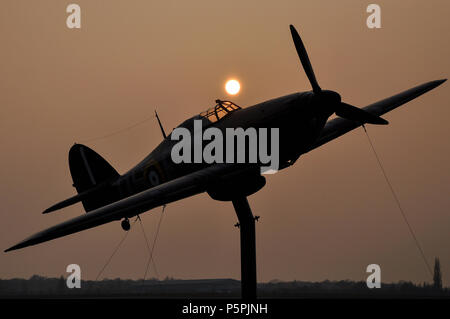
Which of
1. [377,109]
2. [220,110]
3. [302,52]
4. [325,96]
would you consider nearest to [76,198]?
[220,110]

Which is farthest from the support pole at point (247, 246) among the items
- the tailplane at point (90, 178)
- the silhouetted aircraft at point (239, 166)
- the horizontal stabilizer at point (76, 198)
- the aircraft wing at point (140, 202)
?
the horizontal stabilizer at point (76, 198)

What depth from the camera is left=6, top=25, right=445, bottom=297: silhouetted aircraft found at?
19953mm

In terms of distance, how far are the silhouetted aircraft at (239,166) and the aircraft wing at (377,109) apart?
5 centimetres

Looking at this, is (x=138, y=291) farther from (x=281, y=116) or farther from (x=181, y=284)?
(x=281, y=116)

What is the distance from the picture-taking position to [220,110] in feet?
79.8

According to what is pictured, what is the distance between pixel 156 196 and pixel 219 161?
3508 millimetres

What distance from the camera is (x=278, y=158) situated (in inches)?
871

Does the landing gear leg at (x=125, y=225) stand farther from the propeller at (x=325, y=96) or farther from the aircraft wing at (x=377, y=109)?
the propeller at (x=325, y=96)

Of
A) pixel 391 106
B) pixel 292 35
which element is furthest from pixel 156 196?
pixel 391 106

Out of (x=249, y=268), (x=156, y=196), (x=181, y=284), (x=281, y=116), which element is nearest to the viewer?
(x=156, y=196)

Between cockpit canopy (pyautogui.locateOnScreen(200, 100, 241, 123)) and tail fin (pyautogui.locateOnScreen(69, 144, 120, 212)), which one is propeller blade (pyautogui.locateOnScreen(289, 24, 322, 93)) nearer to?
cockpit canopy (pyautogui.locateOnScreen(200, 100, 241, 123))

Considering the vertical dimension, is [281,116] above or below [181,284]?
below

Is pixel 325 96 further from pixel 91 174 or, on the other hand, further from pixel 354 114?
pixel 91 174

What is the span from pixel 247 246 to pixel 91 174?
1155 centimetres
